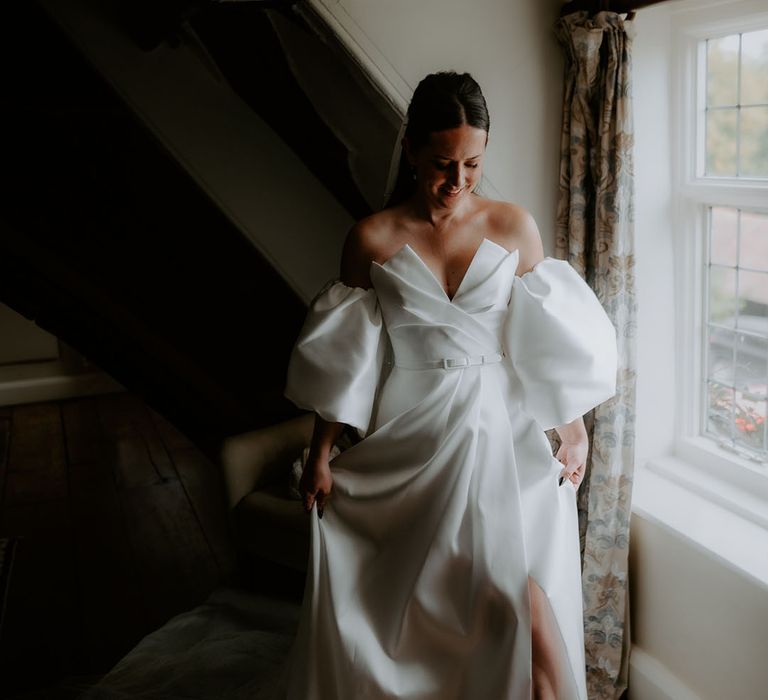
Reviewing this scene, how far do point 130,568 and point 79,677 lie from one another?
92cm

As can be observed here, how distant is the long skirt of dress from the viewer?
1.88 meters

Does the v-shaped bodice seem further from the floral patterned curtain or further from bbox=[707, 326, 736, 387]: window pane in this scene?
bbox=[707, 326, 736, 387]: window pane

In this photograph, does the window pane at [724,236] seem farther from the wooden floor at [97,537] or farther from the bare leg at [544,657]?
the wooden floor at [97,537]

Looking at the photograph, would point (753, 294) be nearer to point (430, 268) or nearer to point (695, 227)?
point (695, 227)

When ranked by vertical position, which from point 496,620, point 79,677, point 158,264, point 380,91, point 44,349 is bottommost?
point 79,677

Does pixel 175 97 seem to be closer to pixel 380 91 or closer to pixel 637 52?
pixel 380 91

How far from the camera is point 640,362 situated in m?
2.82

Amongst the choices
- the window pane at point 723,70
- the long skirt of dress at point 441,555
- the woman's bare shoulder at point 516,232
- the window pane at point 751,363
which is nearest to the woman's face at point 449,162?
the woman's bare shoulder at point 516,232

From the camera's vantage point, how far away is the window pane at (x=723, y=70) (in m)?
2.49

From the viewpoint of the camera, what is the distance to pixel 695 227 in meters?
2.72

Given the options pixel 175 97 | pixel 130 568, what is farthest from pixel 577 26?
pixel 130 568

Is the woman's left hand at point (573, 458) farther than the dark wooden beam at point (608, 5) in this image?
No

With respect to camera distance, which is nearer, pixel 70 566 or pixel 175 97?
pixel 175 97

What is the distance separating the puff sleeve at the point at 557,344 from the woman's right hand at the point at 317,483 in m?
0.55
